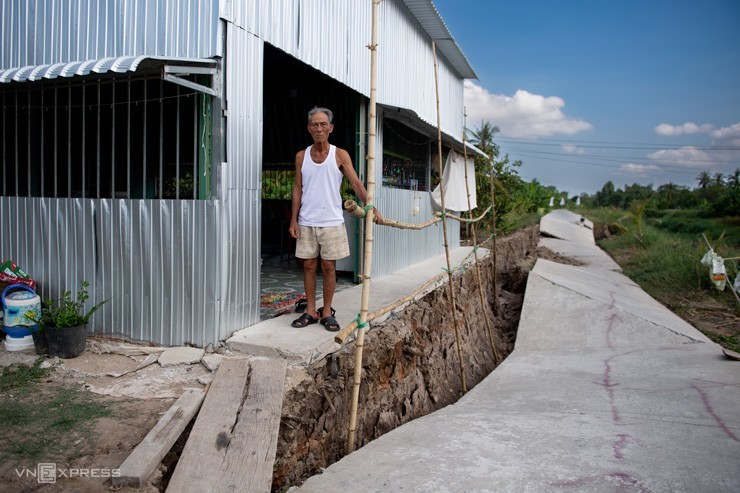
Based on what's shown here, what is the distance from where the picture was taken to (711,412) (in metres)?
4.02

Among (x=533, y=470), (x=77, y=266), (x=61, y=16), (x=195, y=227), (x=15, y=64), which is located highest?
(x=61, y=16)

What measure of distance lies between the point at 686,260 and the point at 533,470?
10356 millimetres

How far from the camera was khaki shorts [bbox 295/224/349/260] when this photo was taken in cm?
442

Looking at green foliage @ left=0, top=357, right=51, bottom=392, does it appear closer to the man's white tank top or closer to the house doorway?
the house doorway

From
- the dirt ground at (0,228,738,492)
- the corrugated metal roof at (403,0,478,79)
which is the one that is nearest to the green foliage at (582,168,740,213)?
the corrugated metal roof at (403,0,478,79)

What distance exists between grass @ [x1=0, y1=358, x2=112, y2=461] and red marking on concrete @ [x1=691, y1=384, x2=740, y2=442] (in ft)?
13.5

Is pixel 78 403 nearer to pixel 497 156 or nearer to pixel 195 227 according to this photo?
pixel 195 227

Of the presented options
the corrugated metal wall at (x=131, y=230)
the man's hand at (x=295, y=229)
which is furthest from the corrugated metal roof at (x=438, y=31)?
the man's hand at (x=295, y=229)

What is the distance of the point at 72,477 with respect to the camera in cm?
239

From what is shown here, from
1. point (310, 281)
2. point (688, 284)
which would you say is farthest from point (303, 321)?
point (688, 284)

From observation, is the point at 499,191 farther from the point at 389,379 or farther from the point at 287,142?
the point at 389,379

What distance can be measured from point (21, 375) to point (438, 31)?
9.03 metres

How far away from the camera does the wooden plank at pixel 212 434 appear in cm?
245

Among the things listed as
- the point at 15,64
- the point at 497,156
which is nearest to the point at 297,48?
the point at 15,64
